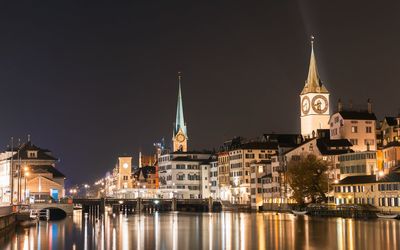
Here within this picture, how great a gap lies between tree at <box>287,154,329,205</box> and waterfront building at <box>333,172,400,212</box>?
318 centimetres

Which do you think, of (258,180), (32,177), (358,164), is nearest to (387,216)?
(358,164)

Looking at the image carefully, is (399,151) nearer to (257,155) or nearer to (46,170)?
(257,155)

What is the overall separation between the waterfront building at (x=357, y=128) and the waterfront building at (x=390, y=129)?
372 centimetres

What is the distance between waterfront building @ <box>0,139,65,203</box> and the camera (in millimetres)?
161875

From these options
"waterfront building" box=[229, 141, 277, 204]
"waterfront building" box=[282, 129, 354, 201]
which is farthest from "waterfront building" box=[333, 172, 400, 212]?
"waterfront building" box=[229, 141, 277, 204]

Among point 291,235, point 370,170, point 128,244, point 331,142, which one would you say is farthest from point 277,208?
point 128,244

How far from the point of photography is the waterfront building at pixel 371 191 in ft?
408

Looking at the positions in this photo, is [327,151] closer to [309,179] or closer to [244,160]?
[309,179]

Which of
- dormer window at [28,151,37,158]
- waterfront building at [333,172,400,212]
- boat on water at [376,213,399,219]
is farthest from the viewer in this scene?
dormer window at [28,151,37,158]

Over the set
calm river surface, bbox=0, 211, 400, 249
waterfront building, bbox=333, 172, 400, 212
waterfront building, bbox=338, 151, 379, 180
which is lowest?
calm river surface, bbox=0, 211, 400, 249

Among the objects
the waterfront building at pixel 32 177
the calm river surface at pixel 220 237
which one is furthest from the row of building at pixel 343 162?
the waterfront building at pixel 32 177

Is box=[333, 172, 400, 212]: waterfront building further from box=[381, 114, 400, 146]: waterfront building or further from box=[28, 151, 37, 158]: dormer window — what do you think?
box=[28, 151, 37, 158]: dormer window

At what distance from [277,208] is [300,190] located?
23263 millimetres

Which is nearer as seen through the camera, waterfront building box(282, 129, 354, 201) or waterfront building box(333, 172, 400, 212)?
waterfront building box(333, 172, 400, 212)
